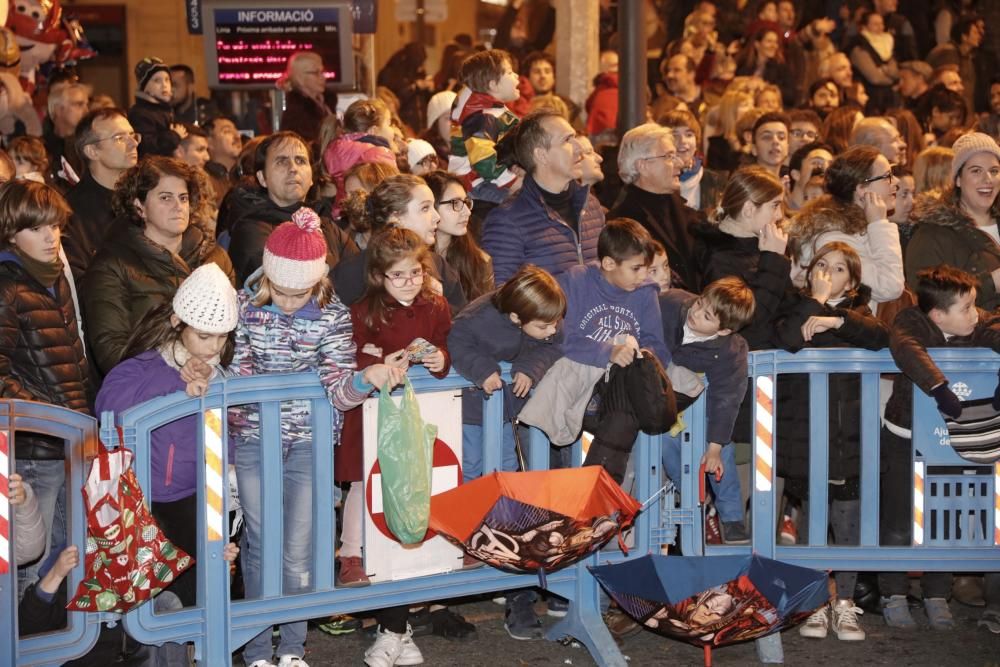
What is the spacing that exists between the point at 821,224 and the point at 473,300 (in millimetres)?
2047

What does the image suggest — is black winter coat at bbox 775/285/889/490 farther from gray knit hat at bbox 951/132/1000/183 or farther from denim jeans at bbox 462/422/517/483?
gray knit hat at bbox 951/132/1000/183

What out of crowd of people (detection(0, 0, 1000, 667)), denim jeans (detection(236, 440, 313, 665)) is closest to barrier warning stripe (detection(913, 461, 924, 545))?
crowd of people (detection(0, 0, 1000, 667))

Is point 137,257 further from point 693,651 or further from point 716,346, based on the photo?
point 693,651

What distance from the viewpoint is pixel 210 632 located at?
20.6ft

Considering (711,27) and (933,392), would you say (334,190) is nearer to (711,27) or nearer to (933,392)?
(933,392)

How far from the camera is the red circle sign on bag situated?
6.47m

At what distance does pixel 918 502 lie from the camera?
725 centimetres

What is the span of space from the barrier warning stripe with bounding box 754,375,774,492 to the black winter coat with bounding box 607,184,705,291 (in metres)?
1.31

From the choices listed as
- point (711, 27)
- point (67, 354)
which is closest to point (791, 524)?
point (67, 354)

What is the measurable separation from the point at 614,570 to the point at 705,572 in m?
0.38

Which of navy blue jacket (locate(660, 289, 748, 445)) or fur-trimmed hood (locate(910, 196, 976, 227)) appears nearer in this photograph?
navy blue jacket (locate(660, 289, 748, 445))

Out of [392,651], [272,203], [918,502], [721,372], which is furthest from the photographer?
[272,203]

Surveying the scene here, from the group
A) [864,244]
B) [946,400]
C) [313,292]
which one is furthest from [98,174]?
[946,400]

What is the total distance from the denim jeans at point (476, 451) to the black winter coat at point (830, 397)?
1.29 m
